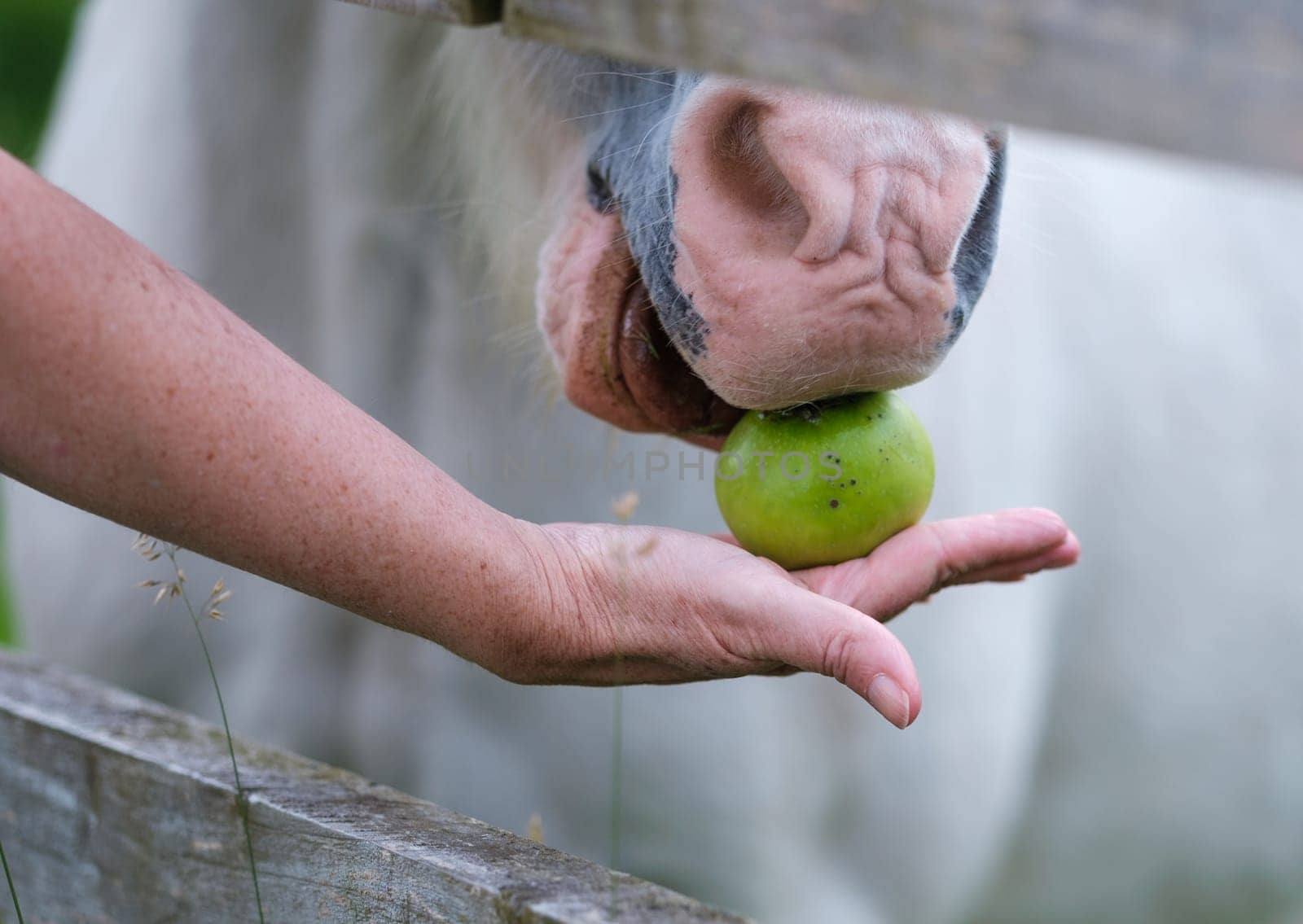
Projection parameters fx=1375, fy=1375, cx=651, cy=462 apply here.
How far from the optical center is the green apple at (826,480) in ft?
3.17

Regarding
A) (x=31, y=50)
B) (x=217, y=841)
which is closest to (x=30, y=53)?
(x=31, y=50)

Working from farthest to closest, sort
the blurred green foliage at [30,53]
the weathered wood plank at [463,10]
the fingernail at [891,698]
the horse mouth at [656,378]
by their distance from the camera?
1. the blurred green foliage at [30,53]
2. the horse mouth at [656,378]
3. the fingernail at [891,698]
4. the weathered wood plank at [463,10]

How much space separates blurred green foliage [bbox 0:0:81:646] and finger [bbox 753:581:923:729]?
3.92 m

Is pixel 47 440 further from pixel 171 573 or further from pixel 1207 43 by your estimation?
pixel 171 573

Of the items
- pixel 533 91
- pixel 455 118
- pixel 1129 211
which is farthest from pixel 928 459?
pixel 1129 211

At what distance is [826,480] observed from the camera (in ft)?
3.16

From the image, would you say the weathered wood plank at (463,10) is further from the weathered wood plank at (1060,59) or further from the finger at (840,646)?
the finger at (840,646)

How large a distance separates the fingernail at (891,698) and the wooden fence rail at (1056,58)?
0.40 meters

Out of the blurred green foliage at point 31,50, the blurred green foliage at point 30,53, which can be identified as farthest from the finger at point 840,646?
the blurred green foliage at point 31,50

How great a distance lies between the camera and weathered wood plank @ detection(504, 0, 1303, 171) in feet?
1.42

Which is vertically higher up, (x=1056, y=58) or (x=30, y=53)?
(x=30, y=53)

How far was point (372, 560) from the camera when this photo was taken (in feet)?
2.51

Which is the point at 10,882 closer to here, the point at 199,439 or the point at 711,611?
the point at 199,439

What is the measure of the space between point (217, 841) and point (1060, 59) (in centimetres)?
76
